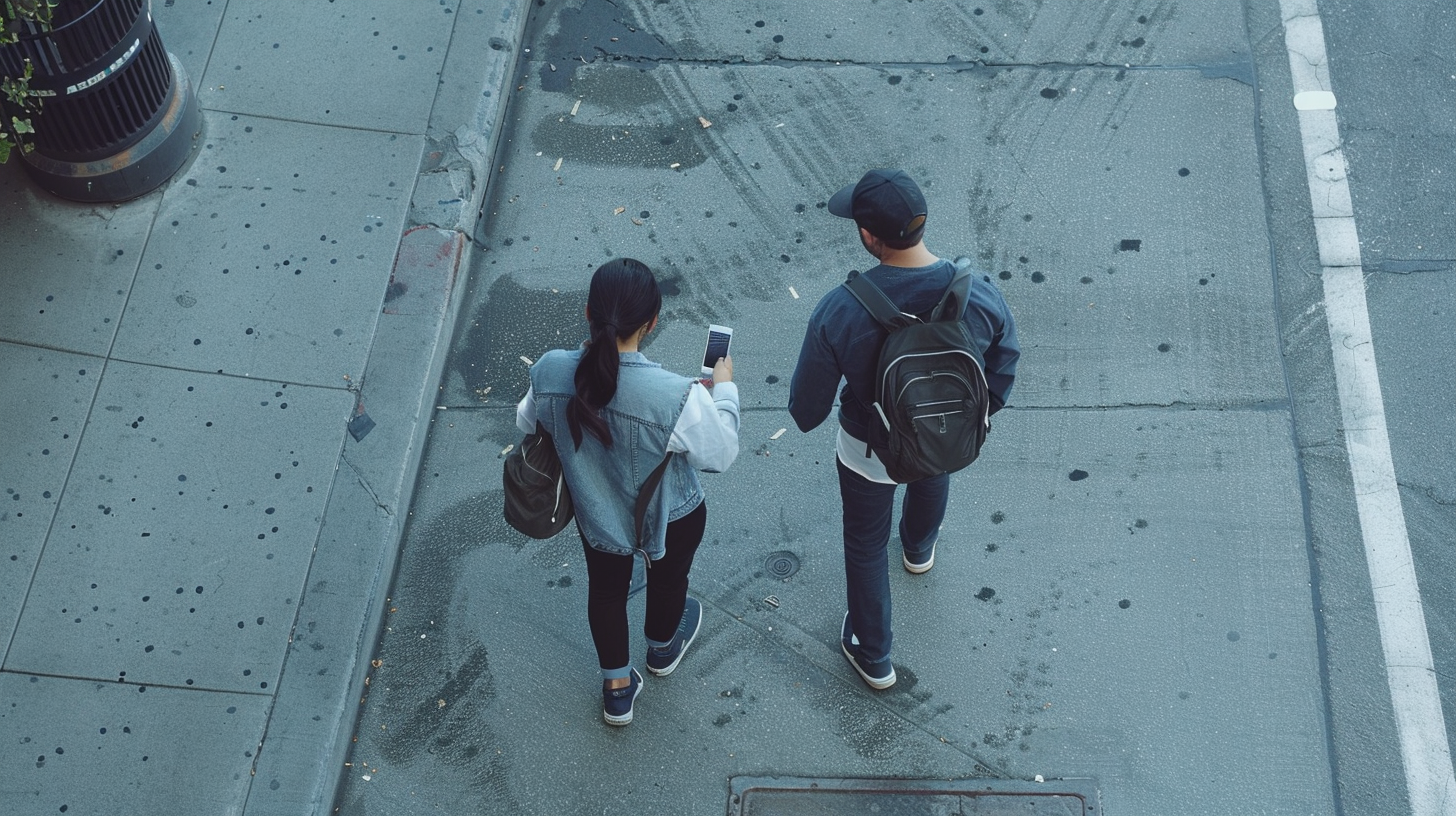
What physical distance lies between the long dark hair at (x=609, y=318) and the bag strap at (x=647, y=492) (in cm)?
28

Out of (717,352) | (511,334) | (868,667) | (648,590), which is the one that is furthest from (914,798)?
(511,334)

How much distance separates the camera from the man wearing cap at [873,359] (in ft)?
12.0

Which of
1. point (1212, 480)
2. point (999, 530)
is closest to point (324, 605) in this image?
point (999, 530)

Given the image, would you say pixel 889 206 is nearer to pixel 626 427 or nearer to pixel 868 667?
pixel 626 427

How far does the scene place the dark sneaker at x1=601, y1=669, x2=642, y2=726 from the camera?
4578 millimetres

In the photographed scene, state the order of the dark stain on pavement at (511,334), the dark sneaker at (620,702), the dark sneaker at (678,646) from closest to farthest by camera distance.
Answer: the dark sneaker at (620,702)
the dark sneaker at (678,646)
the dark stain on pavement at (511,334)

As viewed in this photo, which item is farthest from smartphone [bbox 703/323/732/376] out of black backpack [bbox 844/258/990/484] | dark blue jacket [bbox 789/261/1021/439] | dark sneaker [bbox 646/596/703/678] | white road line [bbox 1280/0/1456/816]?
white road line [bbox 1280/0/1456/816]

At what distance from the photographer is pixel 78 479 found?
5.11 meters

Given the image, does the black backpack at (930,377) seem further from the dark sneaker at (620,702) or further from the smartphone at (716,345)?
the dark sneaker at (620,702)

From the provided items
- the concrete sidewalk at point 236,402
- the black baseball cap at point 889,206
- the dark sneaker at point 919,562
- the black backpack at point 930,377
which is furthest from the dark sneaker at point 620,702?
the black baseball cap at point 889,206

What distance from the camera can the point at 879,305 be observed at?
3.66 m

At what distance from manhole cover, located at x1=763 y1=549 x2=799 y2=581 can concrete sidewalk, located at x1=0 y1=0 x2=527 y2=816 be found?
1.42m

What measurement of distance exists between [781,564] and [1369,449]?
2342 millimetres

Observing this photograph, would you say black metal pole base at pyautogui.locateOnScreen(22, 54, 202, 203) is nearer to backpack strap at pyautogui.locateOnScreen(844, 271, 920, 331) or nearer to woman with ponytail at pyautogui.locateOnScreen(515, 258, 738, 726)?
woman with ponytail at pyautogui.locateOnScreen(515, 258, 738, 726)
